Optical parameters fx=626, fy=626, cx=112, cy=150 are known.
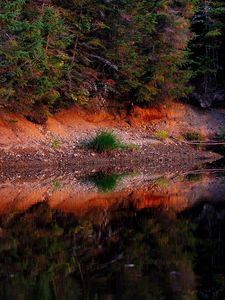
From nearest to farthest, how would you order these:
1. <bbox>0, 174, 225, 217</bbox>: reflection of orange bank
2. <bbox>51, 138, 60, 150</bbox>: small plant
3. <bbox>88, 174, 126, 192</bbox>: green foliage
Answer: <bbox>0, 174, 225, 217</bbox>: reflection of orange bank, <bbox>88, 174, 126, 192</bbox>: green foliage, <bbox>51, 138, 60, 150</bbox>: small plant

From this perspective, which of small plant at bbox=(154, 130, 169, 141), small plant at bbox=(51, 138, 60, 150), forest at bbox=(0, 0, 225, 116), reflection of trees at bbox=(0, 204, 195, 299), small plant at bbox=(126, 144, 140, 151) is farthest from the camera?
small plant at bbox=(154, 130, 169, 141)

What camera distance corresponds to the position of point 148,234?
10.9 meters

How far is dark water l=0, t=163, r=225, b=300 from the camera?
301 inches

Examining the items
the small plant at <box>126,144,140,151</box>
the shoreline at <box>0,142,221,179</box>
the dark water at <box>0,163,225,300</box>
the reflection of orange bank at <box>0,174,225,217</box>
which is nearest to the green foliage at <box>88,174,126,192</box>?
the reflection of orange bank at <box>0,174,225,217</box>

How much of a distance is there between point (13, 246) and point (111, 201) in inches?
202

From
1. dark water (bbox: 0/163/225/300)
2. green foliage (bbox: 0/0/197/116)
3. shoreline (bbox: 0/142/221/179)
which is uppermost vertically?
green foliage (bbox: 0/0/197/116)

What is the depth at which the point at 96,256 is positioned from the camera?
9219mm

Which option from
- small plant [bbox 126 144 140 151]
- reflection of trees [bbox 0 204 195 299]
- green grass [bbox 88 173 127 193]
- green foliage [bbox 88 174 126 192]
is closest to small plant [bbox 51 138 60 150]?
small plant [bbox 126 144 140 151]

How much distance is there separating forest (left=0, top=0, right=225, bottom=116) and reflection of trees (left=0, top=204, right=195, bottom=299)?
30.1 feet

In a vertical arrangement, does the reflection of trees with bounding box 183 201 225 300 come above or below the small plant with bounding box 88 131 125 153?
above

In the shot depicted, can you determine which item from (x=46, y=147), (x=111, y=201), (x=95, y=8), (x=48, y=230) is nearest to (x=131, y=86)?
(x=95, y=8)

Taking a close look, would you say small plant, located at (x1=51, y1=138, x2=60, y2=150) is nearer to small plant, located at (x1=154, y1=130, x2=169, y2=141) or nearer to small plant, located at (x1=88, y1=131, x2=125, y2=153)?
small plant, located at (x1=88, y1=131, x2=125, y2=153)

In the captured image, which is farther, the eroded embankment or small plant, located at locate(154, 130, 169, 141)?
small plant, located at locate(154, 130, 169, 141)

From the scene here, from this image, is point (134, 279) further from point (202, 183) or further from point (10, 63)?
point (10, 63)
